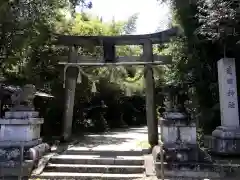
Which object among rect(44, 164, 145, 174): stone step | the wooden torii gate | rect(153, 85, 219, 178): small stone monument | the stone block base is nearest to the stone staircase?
rect(44, 164, 145, 174): stone step

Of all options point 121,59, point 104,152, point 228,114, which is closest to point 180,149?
point 228,114

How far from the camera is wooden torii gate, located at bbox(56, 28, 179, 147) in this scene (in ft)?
39.5

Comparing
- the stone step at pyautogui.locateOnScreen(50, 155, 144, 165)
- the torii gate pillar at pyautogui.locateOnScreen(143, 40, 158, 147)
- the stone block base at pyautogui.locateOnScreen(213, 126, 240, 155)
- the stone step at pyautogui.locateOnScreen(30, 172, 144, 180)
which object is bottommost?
the stone step at pyautogui.locateOnScreen(30, 172, 144, 180)

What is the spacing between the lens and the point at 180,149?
327 inches

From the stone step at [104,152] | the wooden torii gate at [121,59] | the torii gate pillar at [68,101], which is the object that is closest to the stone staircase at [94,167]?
the stone step at [104,152]

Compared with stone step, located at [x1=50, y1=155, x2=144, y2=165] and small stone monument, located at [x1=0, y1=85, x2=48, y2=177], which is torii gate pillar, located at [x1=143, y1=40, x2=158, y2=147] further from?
small stone monument, located at [x1=0, y1=85, x2=48, y2=177]

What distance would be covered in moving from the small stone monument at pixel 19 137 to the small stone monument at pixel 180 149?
329 centimetres

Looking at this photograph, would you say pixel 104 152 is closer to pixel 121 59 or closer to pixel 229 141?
pixel 229 141

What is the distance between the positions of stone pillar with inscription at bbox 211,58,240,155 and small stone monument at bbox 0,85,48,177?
537 centimetres

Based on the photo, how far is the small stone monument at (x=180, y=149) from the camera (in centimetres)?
797

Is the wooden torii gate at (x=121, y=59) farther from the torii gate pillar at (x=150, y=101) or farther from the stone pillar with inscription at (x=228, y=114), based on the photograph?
the stone pillar with inscription at (x=228, y=114)

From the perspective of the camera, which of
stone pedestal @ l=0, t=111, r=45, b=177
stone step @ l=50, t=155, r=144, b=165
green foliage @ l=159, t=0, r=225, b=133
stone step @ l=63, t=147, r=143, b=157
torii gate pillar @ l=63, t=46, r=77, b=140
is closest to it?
stone pedestal @ l=0, t=111, r=45, b=177

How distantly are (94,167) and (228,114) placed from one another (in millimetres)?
4318

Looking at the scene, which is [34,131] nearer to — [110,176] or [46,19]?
[110,176]
